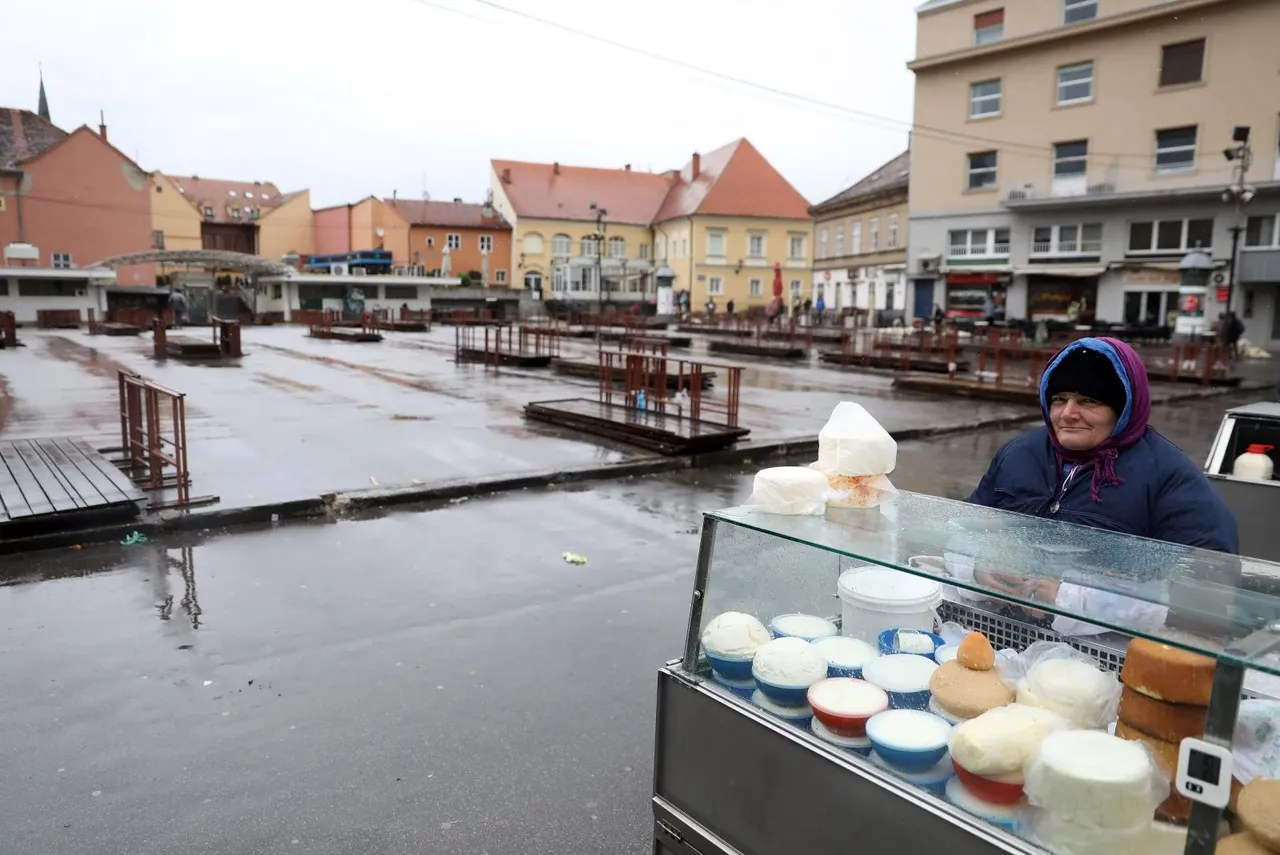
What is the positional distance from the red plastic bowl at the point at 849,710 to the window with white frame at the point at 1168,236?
115 ft

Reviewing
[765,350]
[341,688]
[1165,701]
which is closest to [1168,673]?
[1165,701]

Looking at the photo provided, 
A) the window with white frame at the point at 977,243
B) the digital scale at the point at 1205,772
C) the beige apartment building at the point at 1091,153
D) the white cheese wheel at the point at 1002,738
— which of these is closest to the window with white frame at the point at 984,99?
the beige apartment building at the point at 1091,153

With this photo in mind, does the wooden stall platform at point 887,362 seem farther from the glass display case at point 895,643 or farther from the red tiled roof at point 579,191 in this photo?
the red tiled roof at point 579,191

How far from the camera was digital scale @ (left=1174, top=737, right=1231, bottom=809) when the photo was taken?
61.2 inches

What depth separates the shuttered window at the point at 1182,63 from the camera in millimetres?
30891

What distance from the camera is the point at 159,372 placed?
19844 mm

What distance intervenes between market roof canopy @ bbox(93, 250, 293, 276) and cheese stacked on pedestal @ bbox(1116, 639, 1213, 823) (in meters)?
52.0

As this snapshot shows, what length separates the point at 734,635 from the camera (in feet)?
8.23

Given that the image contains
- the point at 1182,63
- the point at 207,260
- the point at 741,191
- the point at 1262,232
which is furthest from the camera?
the point at 741,191

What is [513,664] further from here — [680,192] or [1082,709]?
[680,192]

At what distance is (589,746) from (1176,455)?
2.53 m

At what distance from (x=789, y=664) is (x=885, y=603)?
0.41 meters

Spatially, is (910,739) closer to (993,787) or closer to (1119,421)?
A: (993,787)

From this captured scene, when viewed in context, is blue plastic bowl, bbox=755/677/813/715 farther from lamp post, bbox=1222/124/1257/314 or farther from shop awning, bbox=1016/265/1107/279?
shop awning, bbox=1016/265/1107/279
